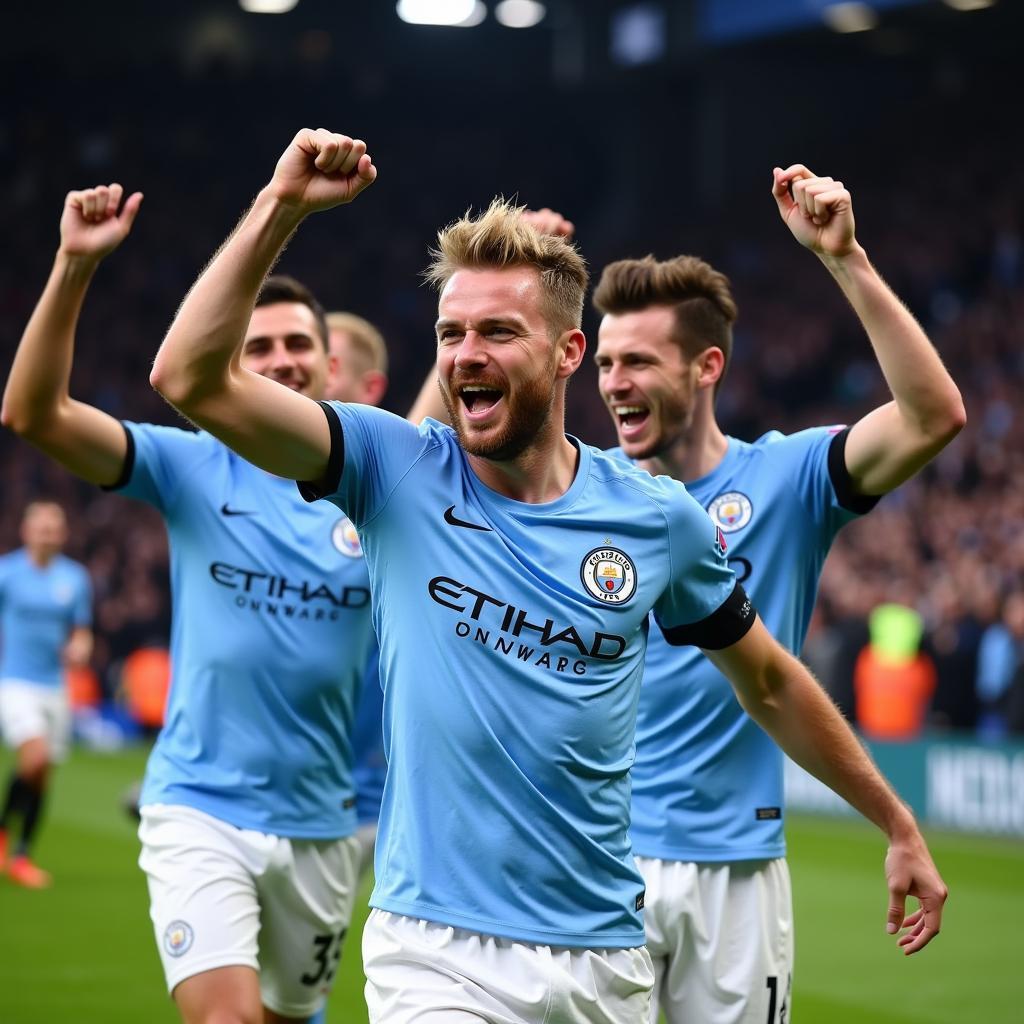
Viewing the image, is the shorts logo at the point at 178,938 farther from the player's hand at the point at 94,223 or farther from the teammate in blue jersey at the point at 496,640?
the player's hand at the point at 94,223

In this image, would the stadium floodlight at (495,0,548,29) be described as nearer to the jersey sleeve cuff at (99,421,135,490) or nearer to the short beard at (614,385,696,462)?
the jersey sleeve cuff at (99,421,135,490)

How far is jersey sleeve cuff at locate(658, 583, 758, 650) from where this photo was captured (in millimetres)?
3918

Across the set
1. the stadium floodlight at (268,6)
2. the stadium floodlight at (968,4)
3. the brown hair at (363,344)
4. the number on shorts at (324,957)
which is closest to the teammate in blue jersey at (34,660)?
the brown hair at (363,344)

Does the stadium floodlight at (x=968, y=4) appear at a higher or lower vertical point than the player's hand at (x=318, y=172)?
higher

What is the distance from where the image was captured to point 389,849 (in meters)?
3.65

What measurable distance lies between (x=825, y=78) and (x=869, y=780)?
30.6 m

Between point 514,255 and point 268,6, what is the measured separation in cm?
3148

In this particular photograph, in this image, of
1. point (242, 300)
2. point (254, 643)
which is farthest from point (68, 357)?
point (242, 300)

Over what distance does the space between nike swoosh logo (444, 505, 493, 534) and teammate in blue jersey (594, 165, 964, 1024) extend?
49.7 inches

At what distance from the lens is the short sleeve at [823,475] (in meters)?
4.75

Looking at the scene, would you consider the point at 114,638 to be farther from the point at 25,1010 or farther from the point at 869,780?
the point at 869,780

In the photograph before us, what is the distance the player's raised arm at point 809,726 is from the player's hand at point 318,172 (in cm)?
142

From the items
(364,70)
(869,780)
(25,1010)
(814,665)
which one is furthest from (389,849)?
(364,70)

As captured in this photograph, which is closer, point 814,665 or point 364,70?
point 814,665
